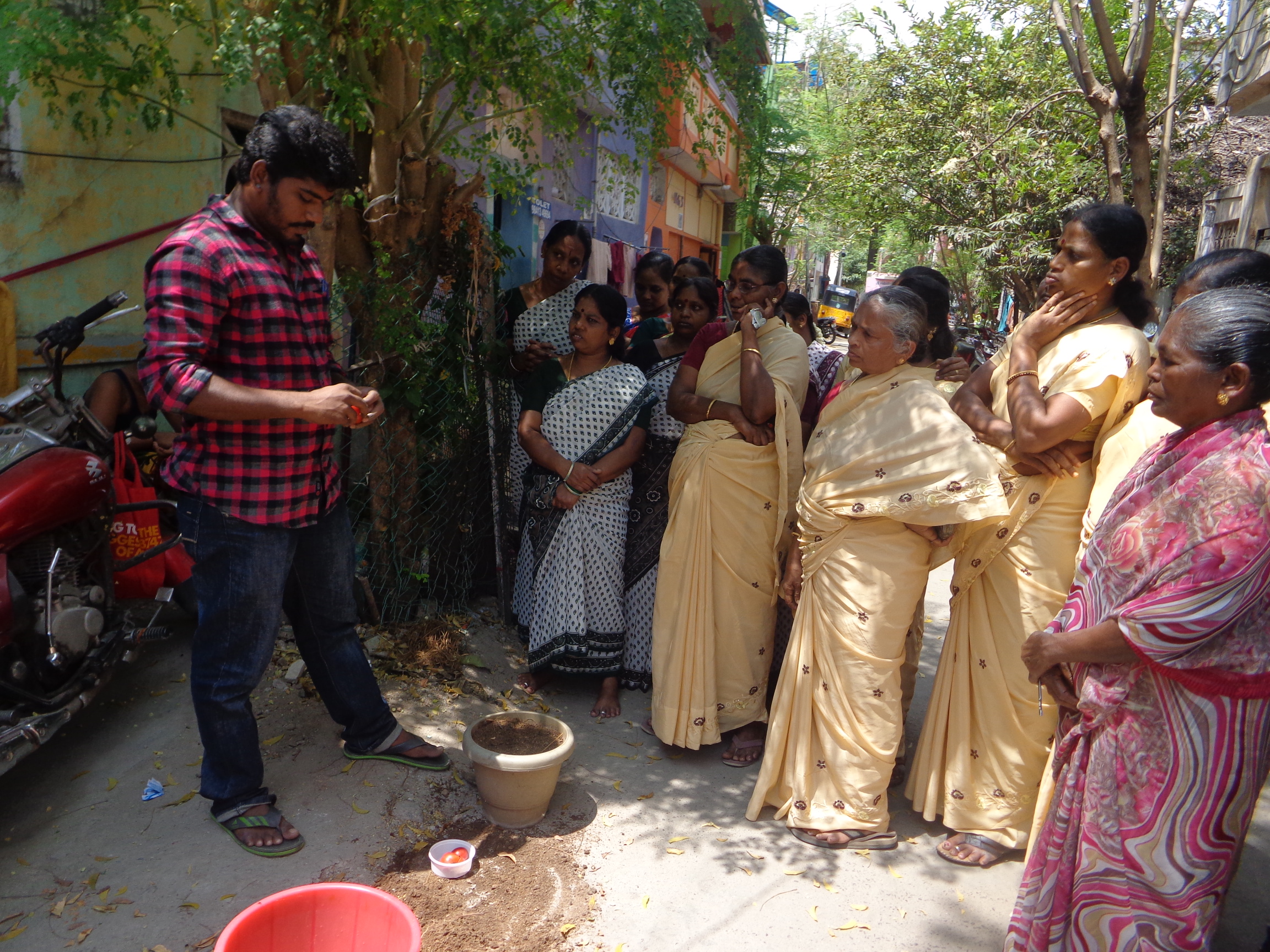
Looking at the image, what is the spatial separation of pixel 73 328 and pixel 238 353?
126cm

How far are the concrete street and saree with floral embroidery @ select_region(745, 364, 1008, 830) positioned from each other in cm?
24

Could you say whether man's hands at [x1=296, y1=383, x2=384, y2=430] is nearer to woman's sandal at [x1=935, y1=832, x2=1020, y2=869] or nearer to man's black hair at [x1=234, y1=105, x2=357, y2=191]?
man's black hair at [x1=234, y1=105, x2=357, y2=191]

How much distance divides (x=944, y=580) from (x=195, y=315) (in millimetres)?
5606

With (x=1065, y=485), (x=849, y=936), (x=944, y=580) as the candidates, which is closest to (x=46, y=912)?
(x=849, y=936)

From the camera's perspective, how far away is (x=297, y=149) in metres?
2.32

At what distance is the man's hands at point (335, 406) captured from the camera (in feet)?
7.49

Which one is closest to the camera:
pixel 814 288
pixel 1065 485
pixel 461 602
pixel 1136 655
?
pixel 1136 655

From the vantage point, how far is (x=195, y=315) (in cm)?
226

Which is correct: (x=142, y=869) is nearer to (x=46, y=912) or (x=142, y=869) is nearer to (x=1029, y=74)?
(x=46, y=912)

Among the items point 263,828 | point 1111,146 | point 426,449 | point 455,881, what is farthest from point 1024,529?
point 1111,146

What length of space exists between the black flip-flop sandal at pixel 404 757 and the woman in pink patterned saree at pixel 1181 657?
2.03 metres

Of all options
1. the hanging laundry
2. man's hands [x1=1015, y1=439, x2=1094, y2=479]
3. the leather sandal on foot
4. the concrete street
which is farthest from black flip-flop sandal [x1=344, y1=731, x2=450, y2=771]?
the hanging laundry

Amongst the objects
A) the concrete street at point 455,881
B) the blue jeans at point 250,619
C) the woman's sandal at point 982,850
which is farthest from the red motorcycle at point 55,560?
the woman's sandal at point 982,850

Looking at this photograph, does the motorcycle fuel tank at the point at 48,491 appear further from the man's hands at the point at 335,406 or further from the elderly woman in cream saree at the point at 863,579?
the elderly woman in cream saree at the point at 863,579
